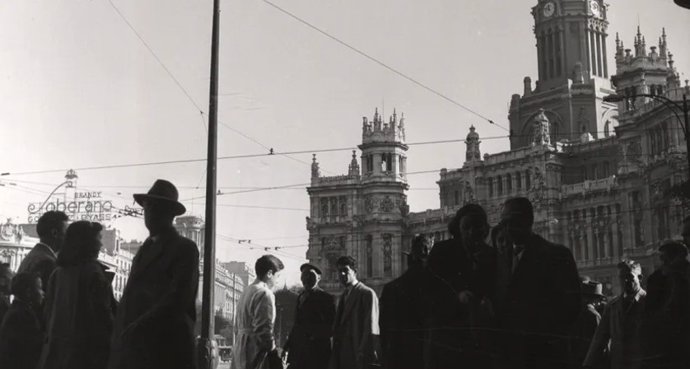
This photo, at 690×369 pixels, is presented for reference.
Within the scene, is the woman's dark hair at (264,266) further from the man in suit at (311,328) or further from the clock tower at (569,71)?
the clock tower at (569,71)

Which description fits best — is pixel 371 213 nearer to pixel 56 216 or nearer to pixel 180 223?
pixel 180 223

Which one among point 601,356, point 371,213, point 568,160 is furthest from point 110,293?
point 371,213

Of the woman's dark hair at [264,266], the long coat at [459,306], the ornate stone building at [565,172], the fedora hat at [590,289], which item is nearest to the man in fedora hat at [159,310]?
the long coat at [459,306]

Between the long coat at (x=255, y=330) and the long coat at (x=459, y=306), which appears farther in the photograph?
the long coat at (x=255, y=330)

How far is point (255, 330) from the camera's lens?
766cm

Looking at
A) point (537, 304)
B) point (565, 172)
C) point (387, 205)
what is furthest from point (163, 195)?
point (387, 205)

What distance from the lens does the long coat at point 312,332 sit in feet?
26.5

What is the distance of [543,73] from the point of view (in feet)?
226

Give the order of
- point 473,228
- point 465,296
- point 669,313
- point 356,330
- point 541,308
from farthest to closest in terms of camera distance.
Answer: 1. point 356,330
2. point 669,313
3. point 473,228
4. point 465,296
5. point 541,308

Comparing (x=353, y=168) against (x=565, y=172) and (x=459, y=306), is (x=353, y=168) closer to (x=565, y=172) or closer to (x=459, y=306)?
(x=565, y=172)

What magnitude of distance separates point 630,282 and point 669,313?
667 mm

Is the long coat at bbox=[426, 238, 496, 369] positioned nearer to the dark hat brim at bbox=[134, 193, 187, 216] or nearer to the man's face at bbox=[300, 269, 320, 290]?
the dark hat brim at bbox=[134, 193, 187, 216]

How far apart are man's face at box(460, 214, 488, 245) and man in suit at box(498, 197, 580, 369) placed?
274 mm

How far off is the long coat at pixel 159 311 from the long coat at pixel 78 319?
629 mm
